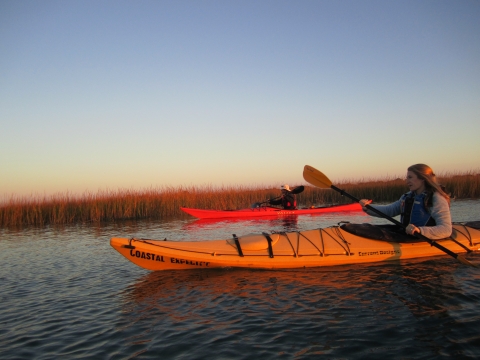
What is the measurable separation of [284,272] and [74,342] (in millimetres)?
2854

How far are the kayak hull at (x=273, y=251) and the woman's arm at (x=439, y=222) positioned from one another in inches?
21.5

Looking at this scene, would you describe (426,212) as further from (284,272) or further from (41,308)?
(41,308)

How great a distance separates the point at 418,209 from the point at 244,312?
9.94ft

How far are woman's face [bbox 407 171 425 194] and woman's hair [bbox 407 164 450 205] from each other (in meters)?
0.04

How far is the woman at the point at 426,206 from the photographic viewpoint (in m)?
4.92

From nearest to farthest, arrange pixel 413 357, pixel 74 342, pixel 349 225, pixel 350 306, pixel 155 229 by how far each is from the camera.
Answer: pixel 413 357
pixel 74 342
pixel 350 306
pixel 349 225
pixel 155 229

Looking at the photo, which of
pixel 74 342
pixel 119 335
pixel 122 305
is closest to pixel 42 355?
pixel 74 342

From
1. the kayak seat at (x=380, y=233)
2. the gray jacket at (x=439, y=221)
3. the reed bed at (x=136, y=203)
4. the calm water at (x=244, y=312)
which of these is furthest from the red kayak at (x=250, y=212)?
the gray jacket at (x=439, y=221)

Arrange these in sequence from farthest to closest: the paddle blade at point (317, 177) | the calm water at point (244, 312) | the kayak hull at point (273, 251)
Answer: the paddle blade at point (317, 177)
the kayak hull at point (273, 251)
the calm water at point (244, 312)

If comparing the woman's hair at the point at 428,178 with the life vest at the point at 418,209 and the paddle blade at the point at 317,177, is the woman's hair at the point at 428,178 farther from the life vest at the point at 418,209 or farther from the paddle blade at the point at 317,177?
the paddle blade at the point at 317,177

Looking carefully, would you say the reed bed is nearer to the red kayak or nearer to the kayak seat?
the red kayak

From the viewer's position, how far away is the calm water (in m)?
3.03

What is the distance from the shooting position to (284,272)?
5.21 m

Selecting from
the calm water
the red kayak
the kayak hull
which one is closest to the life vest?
the kayak hull
